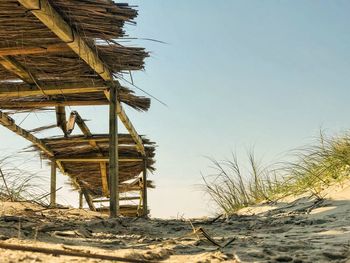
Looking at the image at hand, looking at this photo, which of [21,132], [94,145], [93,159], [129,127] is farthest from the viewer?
[93,159]

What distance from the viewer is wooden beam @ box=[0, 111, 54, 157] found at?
669 cm

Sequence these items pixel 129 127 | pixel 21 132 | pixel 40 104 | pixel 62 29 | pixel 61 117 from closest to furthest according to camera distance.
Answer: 1. pixel 62 29
2. pixel 40 104
3. pixel 129 127
4. pixel 61 117
5. pixel 21 132

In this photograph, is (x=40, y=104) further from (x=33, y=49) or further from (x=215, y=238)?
(x=215, y=238)

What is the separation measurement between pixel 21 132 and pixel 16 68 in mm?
2663

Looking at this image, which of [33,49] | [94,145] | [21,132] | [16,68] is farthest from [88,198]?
[33,49]

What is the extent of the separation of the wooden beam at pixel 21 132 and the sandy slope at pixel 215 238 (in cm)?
242

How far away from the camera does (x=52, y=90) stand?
17.7 feet

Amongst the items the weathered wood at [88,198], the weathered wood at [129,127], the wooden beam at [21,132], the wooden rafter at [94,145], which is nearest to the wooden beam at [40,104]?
the wooden beam at [21,132]

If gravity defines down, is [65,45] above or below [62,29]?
above

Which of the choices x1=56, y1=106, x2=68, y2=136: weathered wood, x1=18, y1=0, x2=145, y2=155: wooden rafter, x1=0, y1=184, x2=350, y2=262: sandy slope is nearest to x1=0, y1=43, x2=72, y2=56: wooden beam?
x1=18, y1=0, x2=145, y2=155: wooden rafter

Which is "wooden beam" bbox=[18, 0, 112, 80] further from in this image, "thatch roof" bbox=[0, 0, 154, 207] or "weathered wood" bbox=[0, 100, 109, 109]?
"weathered wood" bbox=[0, 100, 109, 109]

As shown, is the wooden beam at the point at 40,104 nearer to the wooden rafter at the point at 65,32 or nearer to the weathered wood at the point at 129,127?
the weathered wood at the point at 129,127

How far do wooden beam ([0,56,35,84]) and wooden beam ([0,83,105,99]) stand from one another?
0.45ft

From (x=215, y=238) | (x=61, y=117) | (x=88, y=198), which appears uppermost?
(x=61, y=117)
